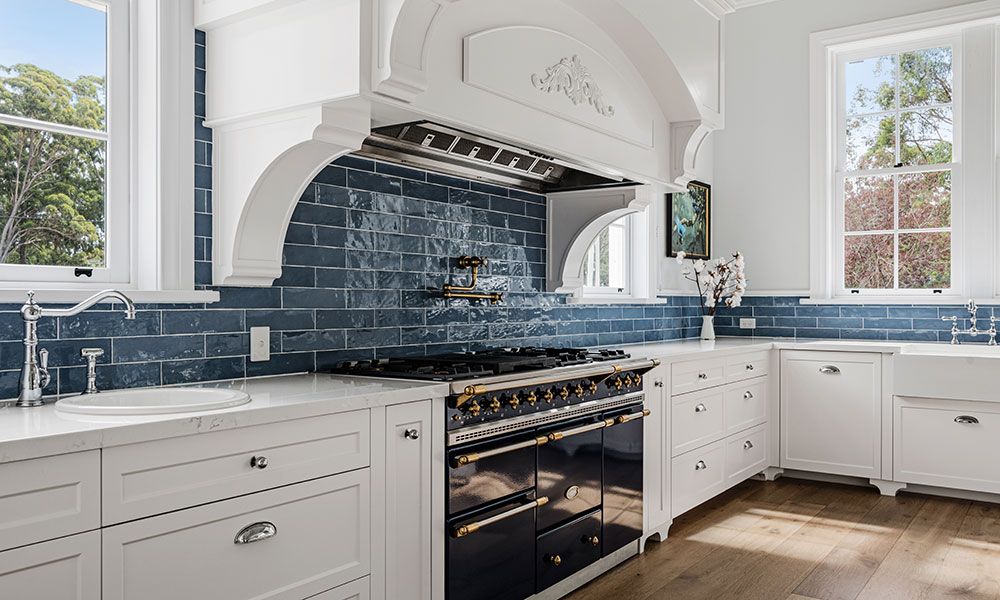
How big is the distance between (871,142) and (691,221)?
4.08ft

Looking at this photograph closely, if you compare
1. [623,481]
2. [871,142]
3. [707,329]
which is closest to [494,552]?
[623,481]

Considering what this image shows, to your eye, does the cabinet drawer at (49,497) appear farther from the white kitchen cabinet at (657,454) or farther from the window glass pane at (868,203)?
the window glass pane at (868,203)

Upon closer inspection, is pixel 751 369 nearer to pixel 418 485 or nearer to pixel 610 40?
pixel 610 40

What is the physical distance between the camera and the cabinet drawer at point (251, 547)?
1.75 metres

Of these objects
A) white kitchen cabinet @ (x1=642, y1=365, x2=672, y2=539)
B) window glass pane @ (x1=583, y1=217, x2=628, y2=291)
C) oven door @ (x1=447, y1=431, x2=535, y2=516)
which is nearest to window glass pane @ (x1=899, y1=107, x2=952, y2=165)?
window glass pane @ (x1=583, y1=217, x2=628, y2=291)

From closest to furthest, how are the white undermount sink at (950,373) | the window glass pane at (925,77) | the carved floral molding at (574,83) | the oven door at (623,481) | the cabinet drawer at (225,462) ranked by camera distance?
the cabinet drawer at (225,462), the carved floral molding at (574,83), the oven door at (623,481), the white undermount sink at (950,373), the window glass pane at (925,77)

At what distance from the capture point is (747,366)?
4758mm

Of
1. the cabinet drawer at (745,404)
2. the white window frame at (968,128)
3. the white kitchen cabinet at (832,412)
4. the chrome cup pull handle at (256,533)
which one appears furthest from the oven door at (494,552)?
the white window frame at (968,128)

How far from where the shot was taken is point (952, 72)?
16.8 ft

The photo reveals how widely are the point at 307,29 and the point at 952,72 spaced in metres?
4.36

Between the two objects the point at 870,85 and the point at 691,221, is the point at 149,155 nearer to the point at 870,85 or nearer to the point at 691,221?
the point at 691,221

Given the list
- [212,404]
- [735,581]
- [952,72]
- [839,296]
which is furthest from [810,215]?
[212,404]

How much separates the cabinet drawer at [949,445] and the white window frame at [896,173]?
887mm

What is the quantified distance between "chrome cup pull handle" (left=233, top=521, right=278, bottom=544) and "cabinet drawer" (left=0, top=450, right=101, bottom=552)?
1.20 feet
